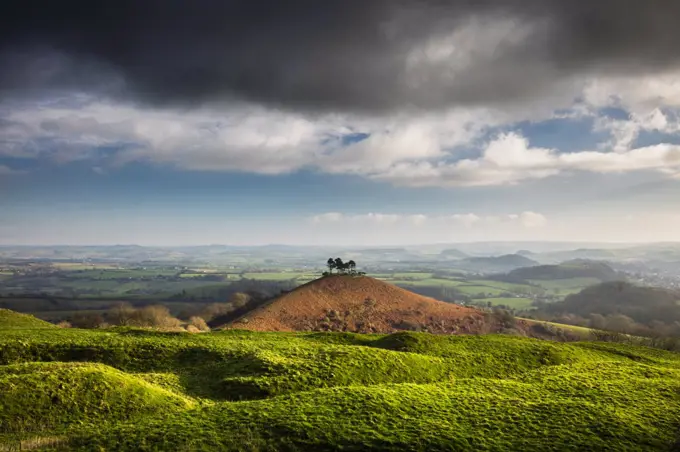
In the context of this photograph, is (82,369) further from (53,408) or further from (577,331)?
(577,331)

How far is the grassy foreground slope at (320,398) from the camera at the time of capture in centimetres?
1997

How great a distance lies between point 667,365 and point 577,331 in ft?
221

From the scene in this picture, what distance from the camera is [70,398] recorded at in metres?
23.3

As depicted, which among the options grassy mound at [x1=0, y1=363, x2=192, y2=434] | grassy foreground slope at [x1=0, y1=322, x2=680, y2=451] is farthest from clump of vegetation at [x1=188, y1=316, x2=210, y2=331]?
grassy mound at [x1=0, y1=363, x2=192, y2=434]

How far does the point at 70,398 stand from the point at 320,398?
1484 cm

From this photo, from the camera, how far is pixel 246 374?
31312 millimetres

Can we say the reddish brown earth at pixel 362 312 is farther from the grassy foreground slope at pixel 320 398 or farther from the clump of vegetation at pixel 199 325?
the grassy foreground slope at pixel 320 398

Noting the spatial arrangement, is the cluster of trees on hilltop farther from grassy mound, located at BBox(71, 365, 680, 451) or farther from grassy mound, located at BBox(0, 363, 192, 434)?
grassy mound, located at BBox(0, 363, 192, 434)

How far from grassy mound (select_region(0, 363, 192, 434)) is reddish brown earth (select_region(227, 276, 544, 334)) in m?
42.6

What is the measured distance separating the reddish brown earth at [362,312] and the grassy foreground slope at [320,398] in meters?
31.5

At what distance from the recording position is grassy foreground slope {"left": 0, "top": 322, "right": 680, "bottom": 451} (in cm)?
1997

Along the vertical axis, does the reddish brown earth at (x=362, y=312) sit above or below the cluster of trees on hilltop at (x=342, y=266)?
below

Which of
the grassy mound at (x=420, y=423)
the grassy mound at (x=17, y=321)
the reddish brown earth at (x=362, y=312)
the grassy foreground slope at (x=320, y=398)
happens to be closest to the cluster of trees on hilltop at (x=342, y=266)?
the reddish brown earth at (x=362, y=312)

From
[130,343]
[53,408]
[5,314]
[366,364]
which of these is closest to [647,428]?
[366,364]
